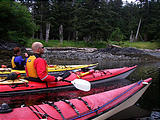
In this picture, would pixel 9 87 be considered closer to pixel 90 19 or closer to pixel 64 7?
pixel 90 19

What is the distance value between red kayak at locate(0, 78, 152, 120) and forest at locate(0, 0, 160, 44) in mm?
18283

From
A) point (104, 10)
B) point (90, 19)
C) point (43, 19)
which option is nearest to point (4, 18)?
point (43, 19)

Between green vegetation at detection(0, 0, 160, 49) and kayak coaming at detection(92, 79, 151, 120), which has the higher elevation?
green vegetation at detection(0, 0, 160, 49)

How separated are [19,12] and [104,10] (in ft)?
42.2

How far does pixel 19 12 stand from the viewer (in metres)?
20.0

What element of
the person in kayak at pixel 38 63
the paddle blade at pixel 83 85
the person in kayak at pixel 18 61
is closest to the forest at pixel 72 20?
the person in kayak at pixel 18 61

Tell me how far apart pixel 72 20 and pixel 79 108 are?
25.6 meters

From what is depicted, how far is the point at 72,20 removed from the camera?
27406mm

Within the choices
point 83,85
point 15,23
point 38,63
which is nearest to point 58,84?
point 38,63

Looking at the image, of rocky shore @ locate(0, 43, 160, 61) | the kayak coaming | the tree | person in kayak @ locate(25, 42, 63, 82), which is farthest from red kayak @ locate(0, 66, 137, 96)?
the tree

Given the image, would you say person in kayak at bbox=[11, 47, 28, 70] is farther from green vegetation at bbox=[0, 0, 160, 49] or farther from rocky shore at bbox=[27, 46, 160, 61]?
green vegetation at bbox=[0, 0, 160, 49]

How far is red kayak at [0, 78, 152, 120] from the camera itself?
2588 millimetres

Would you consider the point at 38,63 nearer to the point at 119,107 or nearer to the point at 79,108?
the point at 79,108

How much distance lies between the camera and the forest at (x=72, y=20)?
20.1 meters
